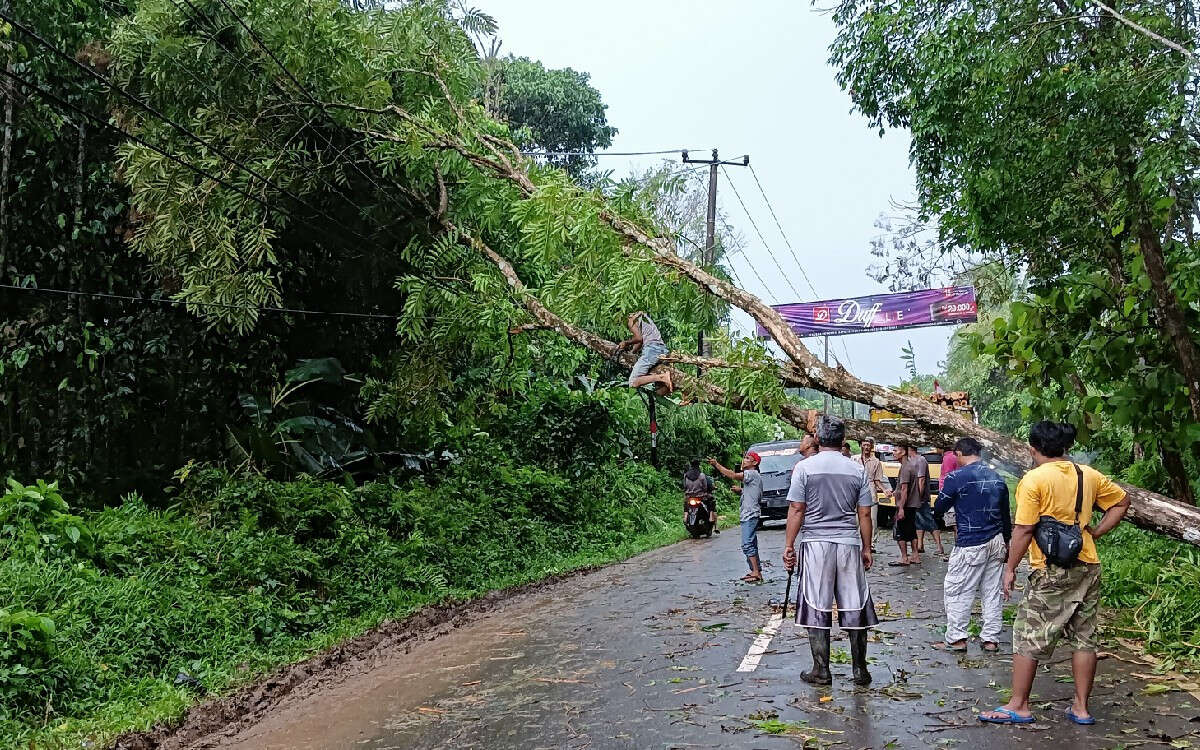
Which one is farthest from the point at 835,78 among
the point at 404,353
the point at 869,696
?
the point at 869,696

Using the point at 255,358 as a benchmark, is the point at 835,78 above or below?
above

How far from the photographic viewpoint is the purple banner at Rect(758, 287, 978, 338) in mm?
26750

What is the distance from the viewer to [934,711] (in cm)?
629

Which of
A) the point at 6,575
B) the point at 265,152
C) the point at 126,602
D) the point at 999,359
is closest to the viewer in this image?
the point at 6,575

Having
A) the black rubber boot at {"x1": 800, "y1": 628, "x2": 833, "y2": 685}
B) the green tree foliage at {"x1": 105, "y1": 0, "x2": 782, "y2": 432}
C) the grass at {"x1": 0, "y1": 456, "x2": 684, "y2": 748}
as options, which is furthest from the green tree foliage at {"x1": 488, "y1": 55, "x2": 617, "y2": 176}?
the black rubber boot at {"x1": 800, "y1": 628, "x2": 833, "y2": 685}

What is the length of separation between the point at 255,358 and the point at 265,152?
9.71ft

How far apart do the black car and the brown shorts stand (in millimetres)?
14165

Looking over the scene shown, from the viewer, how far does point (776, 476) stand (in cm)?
2109

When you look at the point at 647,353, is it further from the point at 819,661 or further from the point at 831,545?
the point at 819,661

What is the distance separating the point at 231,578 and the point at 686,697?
582 centimetres

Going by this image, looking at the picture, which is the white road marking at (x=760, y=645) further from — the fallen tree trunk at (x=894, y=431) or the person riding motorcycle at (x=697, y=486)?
the person riding motorcycle at (x=697, y=486)

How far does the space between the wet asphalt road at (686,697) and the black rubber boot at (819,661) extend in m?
0.09

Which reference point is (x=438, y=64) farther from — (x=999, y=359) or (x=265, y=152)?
(x=999, y=359)

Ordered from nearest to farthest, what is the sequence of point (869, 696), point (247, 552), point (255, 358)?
point (869, 696) → point (247, 552) → point (255, 358)
